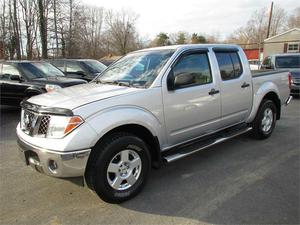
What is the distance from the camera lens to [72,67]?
11.0m

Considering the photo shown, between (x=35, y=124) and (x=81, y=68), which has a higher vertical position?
(x=81, y=68)

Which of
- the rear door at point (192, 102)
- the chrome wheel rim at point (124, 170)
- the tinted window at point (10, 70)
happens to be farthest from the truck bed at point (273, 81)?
the tinted window at point (10, 70)

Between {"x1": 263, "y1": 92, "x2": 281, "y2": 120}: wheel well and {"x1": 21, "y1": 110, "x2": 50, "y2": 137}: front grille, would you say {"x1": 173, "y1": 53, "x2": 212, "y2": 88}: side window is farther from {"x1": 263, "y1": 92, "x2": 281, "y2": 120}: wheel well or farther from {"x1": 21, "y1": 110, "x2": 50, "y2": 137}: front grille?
{"x1": 263, "y1": 92, "x2": 281, "y2": 120}: wheel well

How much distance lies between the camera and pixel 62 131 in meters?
2.95

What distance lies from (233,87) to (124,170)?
7.97 feet

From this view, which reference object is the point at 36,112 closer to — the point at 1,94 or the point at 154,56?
the point at 154,56

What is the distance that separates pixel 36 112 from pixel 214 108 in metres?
2.59

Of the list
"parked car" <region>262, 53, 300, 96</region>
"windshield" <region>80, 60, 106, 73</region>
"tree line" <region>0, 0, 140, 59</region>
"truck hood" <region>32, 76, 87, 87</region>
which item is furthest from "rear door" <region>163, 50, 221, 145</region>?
"tree line" <region>0, 0, 140, 59</region>

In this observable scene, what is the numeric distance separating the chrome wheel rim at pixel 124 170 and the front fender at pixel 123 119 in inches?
14.2

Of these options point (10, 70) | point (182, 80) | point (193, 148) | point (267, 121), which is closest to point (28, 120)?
point (182, 80)

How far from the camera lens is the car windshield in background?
38.8 ft

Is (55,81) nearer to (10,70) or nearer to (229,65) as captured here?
(10,70)

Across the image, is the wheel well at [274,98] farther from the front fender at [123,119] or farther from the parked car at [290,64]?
the parked car at [290,64]

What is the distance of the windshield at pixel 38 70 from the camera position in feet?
26.7
